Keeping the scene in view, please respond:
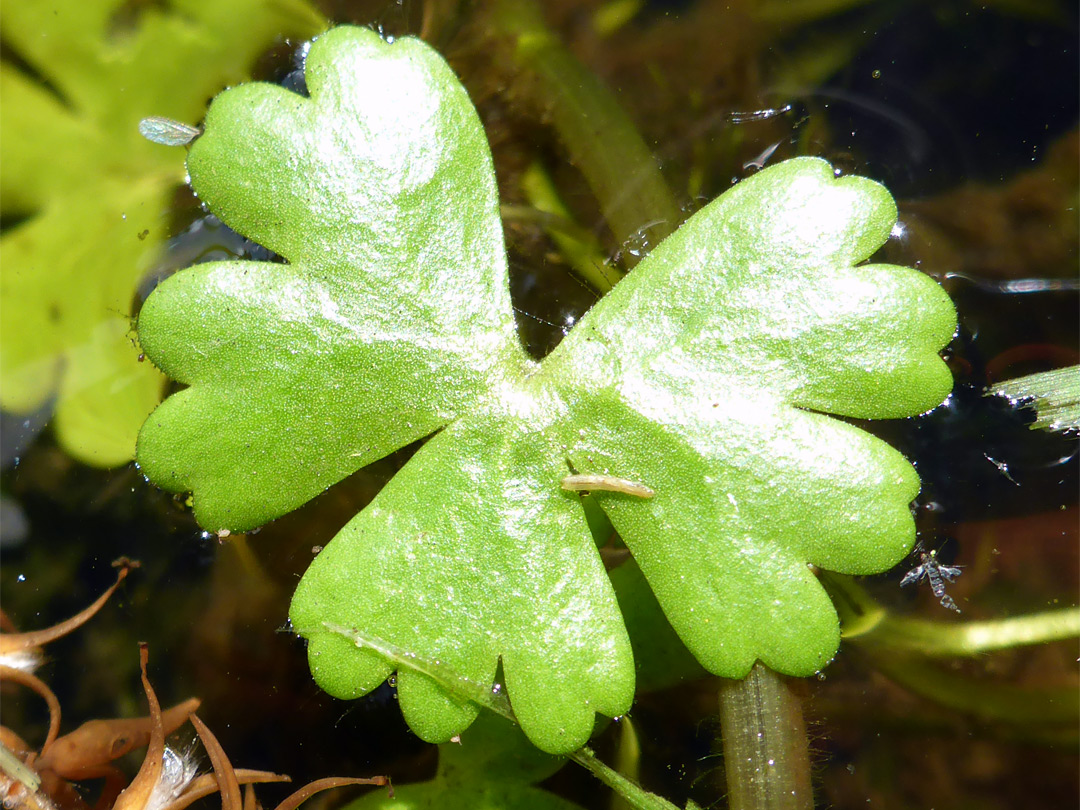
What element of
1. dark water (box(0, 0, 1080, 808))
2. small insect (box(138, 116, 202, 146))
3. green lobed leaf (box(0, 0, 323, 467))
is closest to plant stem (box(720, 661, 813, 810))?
dark water (box(0, 0, 1080, 808))

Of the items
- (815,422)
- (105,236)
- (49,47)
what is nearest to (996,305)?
(815,422)

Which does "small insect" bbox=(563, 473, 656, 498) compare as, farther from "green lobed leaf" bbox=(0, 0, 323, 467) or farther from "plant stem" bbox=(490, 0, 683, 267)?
"green lobed leaf" bbox=(0, 0, 323, 467)

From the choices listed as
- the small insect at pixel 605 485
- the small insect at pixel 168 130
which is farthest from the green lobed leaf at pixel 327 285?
the small insect at pixel 168 130

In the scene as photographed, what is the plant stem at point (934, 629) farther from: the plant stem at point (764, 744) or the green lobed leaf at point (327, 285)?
the green lobed leaf at point (327, 285)

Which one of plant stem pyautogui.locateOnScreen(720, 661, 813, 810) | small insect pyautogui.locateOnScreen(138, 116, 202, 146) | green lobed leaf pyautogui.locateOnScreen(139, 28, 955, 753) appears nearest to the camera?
green lobed leaf pyautogui.locateOnScreen(139, 28, 955, 753)

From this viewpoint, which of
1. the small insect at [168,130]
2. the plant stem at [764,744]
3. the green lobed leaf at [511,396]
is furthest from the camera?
the small insect at [168,130]

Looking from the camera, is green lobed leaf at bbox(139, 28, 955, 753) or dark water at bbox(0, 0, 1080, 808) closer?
green lobed leaf at bbox(139, 28, 955, 753)

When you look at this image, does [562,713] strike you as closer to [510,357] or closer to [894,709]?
[510,357]
